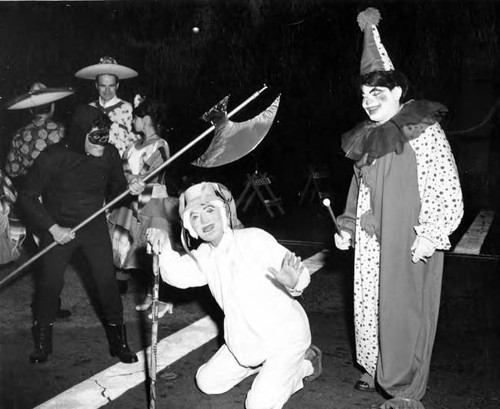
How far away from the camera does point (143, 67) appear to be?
14328 mm

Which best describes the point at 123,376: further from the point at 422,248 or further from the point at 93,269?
the point at 422,248

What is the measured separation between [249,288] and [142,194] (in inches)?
97.7

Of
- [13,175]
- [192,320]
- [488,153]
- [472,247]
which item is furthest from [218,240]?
[488,153]

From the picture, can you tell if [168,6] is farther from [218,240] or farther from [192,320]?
[218,240]

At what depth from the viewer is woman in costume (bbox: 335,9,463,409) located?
4219mm

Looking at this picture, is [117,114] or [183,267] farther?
[117,114]

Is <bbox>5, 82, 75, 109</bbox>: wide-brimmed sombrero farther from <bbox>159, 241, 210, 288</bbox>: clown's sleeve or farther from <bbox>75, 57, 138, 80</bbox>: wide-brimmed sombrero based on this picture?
<bbox>159, 241, 210, 288</bbox>: clown's sleeve

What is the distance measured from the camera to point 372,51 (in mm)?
4504

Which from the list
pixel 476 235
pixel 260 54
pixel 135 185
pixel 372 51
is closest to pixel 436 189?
pixel 372 51

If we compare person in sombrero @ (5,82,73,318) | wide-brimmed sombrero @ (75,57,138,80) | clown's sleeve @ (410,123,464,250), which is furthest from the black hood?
wide-brimmed sombrero @ (75,57,138,80)

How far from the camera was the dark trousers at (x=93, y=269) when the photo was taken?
5.19 metres

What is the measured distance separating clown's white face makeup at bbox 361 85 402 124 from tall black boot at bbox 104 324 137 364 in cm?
245

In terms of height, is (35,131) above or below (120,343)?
above

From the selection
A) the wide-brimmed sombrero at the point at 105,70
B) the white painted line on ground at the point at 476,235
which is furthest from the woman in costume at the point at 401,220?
the white painted line on ground at the point at 476,235
